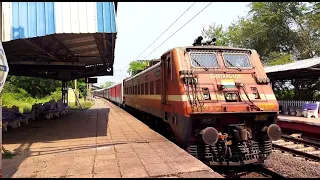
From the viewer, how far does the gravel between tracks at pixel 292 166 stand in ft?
23.3

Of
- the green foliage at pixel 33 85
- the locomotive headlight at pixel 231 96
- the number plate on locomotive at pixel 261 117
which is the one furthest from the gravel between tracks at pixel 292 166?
the green foliage at pixel 33 85

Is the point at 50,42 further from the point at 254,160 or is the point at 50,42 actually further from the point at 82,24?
the point at 254,160

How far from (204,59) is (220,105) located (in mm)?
1521

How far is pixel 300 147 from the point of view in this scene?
1045 cm

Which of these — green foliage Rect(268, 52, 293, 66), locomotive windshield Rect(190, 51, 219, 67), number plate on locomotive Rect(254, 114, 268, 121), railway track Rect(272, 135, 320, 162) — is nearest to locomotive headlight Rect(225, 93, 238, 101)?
number plate on locomotive Rect(254, 114, 268, 121)

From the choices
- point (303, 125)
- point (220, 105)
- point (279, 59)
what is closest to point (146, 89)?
point (220, 105)

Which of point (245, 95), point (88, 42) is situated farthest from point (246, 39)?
point (245, 95)

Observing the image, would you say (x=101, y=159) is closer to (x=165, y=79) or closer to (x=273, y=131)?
(x=165, y=79)

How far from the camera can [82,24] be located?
313 inches

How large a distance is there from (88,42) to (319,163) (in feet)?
27.3

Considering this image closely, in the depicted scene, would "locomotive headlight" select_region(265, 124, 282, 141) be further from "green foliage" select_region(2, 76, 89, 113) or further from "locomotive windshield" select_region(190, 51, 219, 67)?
"green foliage" select_region(2, 76, 89, 113)

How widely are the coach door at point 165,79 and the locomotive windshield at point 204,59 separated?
2.37 feet

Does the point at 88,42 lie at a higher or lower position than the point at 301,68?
higher

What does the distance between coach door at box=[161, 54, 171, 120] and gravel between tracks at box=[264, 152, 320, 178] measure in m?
3.05
